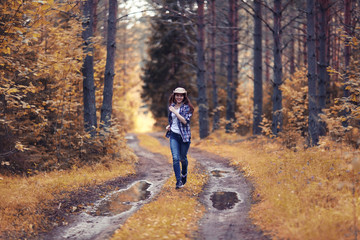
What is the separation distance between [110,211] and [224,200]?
2.58 meters

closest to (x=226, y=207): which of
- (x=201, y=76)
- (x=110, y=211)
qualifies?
(x=110, y=211)

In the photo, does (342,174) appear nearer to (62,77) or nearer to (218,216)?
(218,216)

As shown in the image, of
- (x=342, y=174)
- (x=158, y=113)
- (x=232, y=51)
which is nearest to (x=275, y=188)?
(x=342, y=174)

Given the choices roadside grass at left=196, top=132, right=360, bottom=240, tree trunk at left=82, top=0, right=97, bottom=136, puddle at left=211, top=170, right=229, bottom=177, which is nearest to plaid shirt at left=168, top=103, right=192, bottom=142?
roadside grass at left=196, top=132, right=360, bottom=240

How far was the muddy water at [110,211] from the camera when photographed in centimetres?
581

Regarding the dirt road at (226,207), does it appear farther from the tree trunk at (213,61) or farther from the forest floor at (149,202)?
the tree trunk at (213,61)

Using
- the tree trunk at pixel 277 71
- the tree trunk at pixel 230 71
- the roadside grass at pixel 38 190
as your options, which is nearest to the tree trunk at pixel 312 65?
the tree trunk at pixel 277 71

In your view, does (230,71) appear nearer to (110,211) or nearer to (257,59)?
(257,59)

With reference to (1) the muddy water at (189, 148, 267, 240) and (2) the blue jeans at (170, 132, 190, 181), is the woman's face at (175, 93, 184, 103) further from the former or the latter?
(1) the muddy water at (189, 148, 267, 240)

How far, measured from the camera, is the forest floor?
570 centimetres

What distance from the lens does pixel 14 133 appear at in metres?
11.4

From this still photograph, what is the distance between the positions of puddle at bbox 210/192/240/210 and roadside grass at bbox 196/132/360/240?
20.7 inches

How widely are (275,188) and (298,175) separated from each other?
788 millimetres

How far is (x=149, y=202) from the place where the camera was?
24.8 feet
